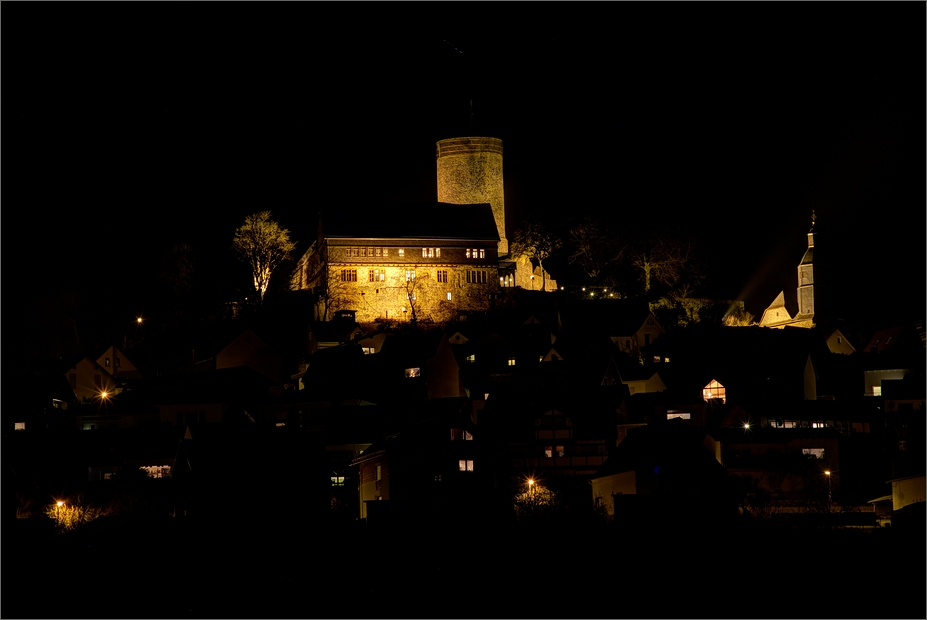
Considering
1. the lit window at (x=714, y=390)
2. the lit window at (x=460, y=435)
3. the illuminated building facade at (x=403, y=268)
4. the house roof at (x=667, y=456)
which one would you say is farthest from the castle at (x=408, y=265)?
the house roof at (x=667, y=456)

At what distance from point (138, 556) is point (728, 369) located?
85.7 feet

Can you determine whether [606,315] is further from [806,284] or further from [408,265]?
[806,284]

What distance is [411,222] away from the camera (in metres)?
57.1

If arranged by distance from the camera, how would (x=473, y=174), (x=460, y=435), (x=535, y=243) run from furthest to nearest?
(x=473, y=174) < (x=535, y=243) < (x=460, y=435)

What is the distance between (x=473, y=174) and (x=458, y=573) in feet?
135

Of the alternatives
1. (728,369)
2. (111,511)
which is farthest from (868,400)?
(111,511)

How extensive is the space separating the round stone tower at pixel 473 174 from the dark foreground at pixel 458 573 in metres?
37.2

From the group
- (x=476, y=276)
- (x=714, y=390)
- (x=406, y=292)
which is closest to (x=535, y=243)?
(x=476, y=276)

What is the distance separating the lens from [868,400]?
132 feet

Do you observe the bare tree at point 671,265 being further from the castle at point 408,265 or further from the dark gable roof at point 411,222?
the dark gable roof at point 411,222

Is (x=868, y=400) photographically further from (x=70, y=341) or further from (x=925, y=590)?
(x=70, y=341)

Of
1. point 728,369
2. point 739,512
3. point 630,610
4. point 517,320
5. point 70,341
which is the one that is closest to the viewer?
point 630,610

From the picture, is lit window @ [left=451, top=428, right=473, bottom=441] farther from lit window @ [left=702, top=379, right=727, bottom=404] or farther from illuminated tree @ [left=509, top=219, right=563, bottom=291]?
illuminated tree @ [left=509, top=219, right=563, bottom=291]

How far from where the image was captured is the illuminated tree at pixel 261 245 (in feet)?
184
